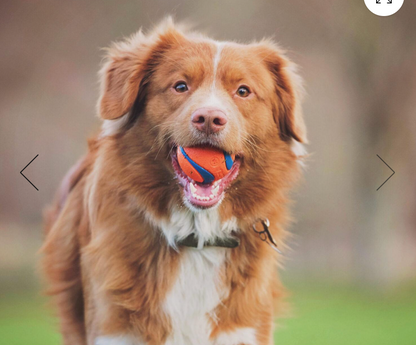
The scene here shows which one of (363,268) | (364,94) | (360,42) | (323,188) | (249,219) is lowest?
(363,268)

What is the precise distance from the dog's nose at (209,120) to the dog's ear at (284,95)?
69cm

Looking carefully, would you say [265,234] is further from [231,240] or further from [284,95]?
[284,95]

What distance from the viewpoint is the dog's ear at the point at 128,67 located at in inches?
120

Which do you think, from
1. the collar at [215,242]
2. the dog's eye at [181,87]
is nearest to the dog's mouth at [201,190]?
the collar at [215,242]

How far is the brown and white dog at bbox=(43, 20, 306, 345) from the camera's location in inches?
110

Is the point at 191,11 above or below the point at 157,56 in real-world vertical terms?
above

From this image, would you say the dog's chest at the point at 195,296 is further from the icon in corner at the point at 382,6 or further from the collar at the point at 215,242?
the icon in corner at the point at 382,6

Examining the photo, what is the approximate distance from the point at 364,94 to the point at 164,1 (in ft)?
10.3

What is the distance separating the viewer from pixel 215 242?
2951 mm

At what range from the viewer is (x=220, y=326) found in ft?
9.34

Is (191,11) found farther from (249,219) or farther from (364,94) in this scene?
(249,219)

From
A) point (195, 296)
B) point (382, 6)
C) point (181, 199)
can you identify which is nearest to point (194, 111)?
point (181, 199)

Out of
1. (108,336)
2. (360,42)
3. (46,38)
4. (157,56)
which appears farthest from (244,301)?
(360,42)

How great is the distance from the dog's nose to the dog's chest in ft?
2.32
